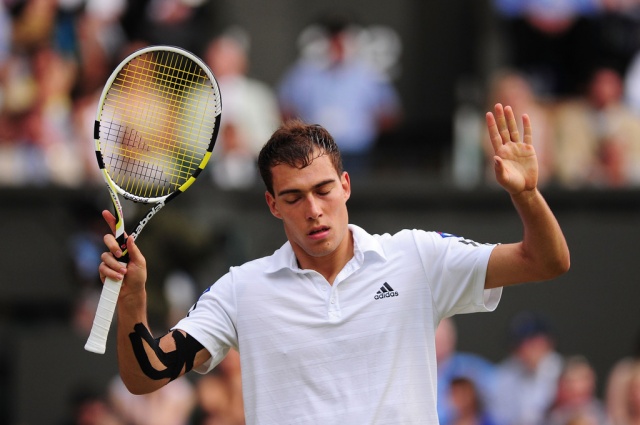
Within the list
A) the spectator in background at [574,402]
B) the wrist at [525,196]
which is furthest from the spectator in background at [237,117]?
the wrist at [525,196]

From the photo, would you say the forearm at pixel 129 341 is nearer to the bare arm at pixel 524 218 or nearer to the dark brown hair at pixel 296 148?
the dark brown hair at pixel 296 148

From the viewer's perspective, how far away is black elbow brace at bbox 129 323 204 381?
448 centimetres

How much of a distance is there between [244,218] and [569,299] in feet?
8.78

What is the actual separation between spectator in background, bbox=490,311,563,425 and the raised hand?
5171mm

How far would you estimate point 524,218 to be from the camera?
4398mm

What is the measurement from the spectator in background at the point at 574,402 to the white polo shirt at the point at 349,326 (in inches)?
191

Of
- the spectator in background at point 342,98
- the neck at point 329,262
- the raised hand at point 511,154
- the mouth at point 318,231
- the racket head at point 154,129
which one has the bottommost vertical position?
the neck at point 329,262

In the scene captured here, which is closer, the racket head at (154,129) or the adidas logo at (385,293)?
the adidas logo at (385,293)

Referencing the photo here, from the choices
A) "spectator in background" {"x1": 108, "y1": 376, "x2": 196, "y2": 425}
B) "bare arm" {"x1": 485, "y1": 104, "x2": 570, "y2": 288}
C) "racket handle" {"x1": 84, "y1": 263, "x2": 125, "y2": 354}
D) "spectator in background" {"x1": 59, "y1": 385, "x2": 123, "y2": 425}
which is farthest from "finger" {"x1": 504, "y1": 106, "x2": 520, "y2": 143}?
"spectator in background" {"x1": 59, "y1": 385, "x2": 123, "y2": 425}

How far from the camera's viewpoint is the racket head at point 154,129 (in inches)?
194

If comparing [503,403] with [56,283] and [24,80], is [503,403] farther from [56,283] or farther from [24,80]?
[24,80]

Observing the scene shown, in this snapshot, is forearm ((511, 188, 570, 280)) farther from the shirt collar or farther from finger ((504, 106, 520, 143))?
the shirt collar

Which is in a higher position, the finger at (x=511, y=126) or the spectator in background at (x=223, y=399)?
the finger at (x=511, y=126)

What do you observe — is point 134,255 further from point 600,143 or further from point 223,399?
point 600,143
